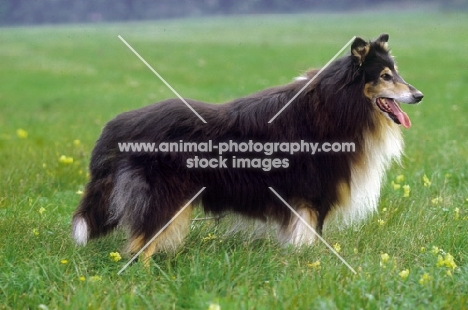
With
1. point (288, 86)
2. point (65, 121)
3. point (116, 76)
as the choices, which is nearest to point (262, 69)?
point (116, 76)

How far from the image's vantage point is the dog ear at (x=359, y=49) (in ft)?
Answer: 15.0

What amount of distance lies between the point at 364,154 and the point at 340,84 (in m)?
0.61

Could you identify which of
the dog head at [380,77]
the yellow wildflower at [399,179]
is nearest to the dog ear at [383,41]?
the dog head at [380,77]

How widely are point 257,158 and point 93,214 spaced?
133 centimetres

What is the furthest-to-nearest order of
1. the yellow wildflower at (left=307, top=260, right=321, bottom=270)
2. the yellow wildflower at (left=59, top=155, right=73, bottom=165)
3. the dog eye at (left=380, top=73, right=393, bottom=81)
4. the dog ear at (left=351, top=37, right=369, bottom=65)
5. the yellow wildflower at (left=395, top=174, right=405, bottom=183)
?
the yellow wildflower at (left=59, top=155, right=73, bottom=165) < the yellow wildflower at (left=395, top=174, right=405, bottom=183) < the dog eye at (left=380, top=73, right=393, bottom=81) < the dog ear at (left=351, top=37, right=369, bottom=65) < the yellow wildflower at (left=307, top=260, right=321, bottom=270)

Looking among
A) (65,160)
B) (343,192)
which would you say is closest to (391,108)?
(343,192)

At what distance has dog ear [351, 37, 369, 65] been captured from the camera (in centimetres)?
457

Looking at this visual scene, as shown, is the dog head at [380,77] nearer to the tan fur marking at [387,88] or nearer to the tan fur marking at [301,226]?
the tan fur marking at [387,88]

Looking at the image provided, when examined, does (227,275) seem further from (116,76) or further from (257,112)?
(116,76)

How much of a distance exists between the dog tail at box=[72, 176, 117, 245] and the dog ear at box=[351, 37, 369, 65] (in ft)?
6.72

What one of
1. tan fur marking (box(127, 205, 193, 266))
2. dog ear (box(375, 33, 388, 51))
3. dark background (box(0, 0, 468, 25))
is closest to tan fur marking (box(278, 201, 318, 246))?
tan fur marking (box(127, 205, 193, 266))

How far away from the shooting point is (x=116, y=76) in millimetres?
19797

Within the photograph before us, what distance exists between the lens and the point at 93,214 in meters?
4.79

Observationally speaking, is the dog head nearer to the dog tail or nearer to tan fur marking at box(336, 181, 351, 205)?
tan fur marking at box(336, 181, 351, 205)
